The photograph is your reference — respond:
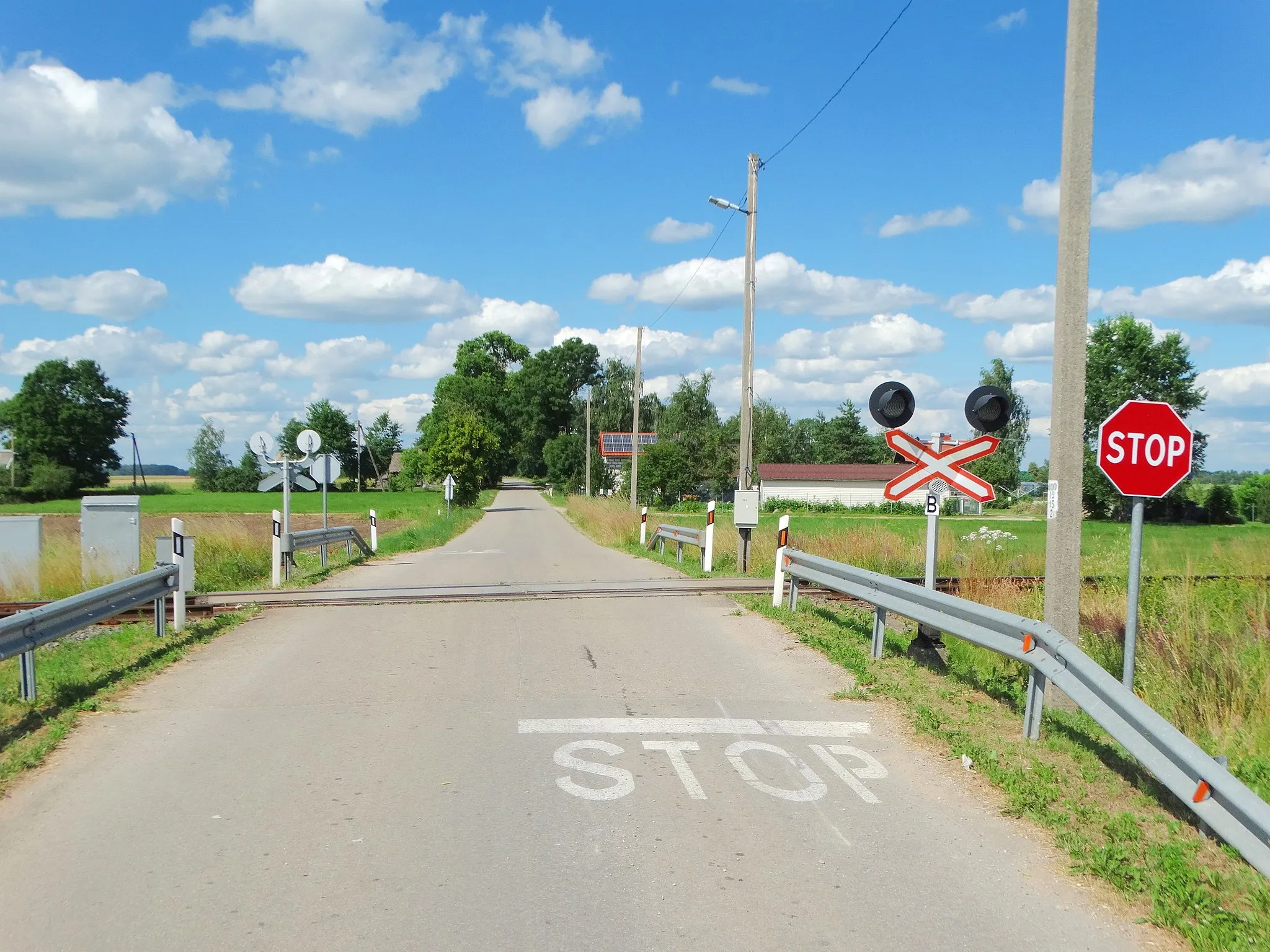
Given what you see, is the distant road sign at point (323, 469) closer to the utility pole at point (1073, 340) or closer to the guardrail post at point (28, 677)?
the guardrail post at point (28, 677)

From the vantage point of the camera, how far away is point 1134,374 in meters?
74.0

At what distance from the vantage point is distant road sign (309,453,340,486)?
22359 mm

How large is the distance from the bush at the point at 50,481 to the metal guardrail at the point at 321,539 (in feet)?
254

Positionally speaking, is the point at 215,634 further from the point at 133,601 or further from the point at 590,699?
the point at 590,699

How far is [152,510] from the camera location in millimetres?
70750

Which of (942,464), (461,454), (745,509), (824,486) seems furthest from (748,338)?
(824,486)

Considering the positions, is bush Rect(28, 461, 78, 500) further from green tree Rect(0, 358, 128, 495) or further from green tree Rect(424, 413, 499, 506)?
green tree Rect(424, 413, 499, 506)

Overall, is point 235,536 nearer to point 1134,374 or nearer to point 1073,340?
point 1073,340

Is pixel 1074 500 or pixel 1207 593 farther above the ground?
pixel 1074 500

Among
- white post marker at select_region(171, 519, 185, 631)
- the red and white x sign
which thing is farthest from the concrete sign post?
white post marker at select_region(171, 519, 185, 631)

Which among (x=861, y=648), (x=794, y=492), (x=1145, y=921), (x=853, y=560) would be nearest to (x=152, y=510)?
(x=794, y=492)

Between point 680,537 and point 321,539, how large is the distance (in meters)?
8.01

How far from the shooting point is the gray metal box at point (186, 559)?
11664 millimetres

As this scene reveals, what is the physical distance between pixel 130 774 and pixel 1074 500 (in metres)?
6.81
